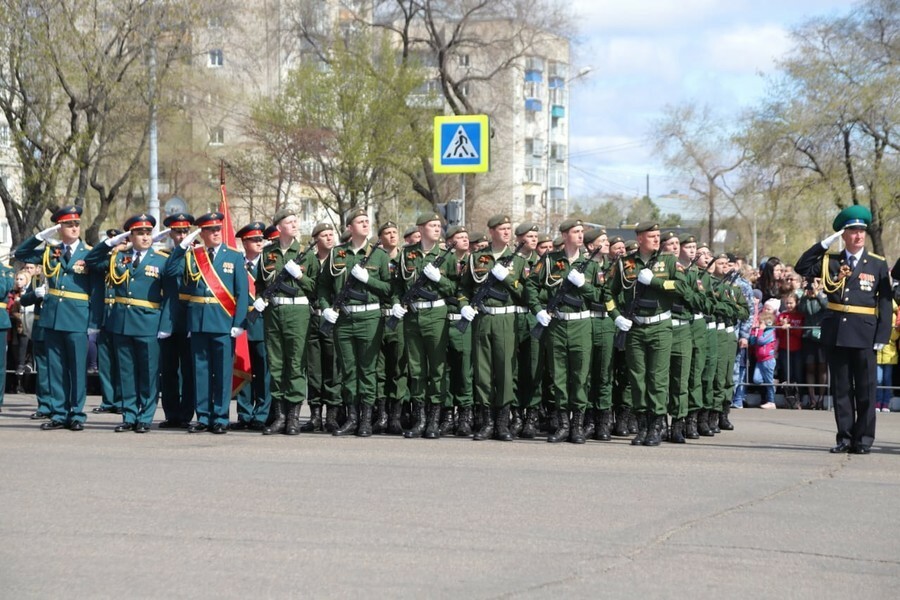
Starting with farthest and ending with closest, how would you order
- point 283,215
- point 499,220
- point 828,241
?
point 283,215, point 499,220, point 828,241

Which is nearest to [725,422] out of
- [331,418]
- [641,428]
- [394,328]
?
[641,428]

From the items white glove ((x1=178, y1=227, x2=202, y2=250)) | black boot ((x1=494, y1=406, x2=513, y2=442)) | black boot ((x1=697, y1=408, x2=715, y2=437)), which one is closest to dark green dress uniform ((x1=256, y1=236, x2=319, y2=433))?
white glove ((x1=178, y1=227, x2=202, y2=250))

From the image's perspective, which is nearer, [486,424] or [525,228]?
[486,424]

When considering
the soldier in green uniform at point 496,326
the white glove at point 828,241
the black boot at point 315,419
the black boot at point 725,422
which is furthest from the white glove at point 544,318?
the black boot at point 725,422

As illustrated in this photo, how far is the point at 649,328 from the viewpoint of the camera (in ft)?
39.8

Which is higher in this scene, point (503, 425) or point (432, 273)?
point (432, 273)

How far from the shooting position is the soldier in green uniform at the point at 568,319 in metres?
12.4

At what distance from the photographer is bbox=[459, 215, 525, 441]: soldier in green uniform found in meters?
12.5

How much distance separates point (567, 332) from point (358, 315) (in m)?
1.85

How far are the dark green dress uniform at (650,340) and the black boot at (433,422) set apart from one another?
5.76ft

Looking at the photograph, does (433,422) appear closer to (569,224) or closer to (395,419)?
(395,419)

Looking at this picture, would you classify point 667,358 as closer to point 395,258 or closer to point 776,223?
point 395,258

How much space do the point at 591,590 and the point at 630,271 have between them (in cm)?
603

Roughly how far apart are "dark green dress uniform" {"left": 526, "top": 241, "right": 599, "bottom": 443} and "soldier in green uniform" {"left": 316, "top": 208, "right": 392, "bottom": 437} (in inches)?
53.6
